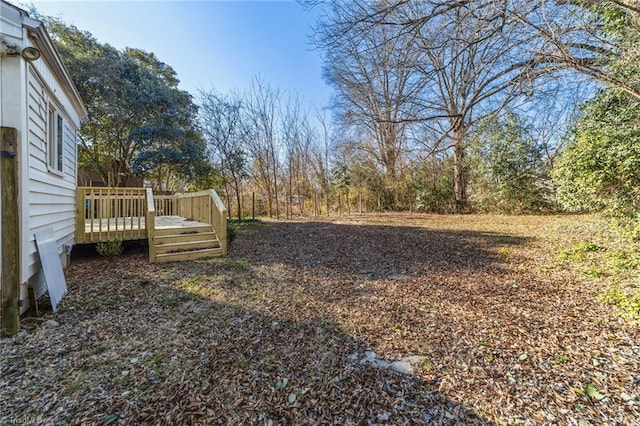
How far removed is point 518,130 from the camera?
1077cm

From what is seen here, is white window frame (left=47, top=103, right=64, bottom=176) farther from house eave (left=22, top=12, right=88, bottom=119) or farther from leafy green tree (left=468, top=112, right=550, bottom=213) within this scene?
leafy green tree (left=468, top=112, right=550, bottom=213)

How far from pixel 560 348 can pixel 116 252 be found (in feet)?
22.3

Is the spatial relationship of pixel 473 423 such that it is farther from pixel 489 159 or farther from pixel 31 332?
pixel 489 159

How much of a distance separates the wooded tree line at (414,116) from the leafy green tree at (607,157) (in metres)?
0.02

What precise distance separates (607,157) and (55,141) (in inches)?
365

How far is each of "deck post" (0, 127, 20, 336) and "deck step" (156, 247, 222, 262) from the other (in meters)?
2.53

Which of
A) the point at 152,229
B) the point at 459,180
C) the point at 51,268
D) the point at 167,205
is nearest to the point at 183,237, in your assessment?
the point at 152,229

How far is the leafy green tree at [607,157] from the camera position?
432 cm

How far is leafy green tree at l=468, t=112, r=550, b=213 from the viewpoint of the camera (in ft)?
35.2

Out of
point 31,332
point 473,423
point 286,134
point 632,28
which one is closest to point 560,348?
point 473,423

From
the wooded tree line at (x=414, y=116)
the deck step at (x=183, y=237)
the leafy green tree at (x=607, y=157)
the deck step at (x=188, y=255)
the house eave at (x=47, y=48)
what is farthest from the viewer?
the deck step at (x=183, y=237)

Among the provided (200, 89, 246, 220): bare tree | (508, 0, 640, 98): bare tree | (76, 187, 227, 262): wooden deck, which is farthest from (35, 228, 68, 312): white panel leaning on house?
(200, 89, 246, 220): bare tree

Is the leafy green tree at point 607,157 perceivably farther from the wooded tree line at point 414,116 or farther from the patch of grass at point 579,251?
the patch of grass at point 579,251

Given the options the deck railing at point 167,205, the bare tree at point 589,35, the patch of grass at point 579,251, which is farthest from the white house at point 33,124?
the patch of grass at point 579,251
